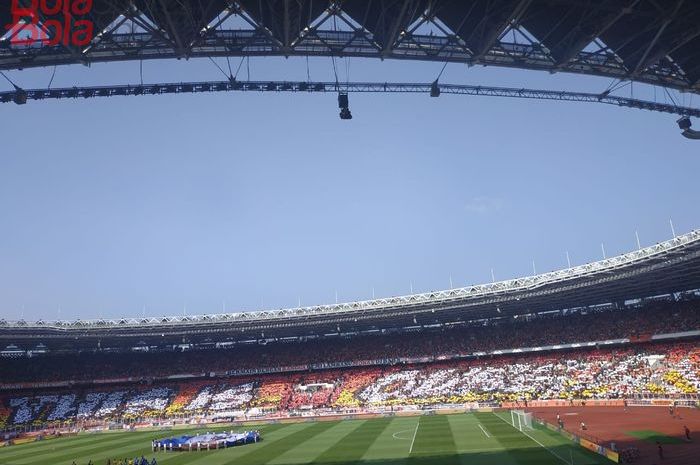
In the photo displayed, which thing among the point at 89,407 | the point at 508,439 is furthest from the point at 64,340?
the point at 508,439

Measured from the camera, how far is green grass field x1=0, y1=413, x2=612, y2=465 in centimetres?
2678

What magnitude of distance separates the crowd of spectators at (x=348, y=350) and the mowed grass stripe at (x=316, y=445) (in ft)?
82.6

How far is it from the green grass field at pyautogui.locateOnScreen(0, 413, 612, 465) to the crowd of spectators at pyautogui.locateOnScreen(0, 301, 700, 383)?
2115cm

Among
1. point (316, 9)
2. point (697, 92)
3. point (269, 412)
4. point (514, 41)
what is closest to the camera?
point (316, 9)

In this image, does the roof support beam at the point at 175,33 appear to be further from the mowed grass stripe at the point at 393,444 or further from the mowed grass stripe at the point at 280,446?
the mowed grass stripe at the point at 280,446

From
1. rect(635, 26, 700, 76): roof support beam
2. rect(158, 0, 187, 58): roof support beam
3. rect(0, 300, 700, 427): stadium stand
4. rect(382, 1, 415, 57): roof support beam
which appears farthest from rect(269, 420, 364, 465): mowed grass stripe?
rect(635, 26, 700, 76): roof support beam

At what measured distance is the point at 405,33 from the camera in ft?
40.0

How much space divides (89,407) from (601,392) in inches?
2474

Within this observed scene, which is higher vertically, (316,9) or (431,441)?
(316,9)

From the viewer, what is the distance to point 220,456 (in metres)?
32.8

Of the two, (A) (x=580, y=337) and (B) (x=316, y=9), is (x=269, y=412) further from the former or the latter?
(B) (x=316, y=9)

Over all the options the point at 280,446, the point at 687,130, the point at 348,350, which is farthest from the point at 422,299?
the point at 687,130

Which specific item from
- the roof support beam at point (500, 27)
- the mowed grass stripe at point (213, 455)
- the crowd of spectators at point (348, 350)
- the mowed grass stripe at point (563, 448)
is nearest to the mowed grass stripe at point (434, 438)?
the mowed grass stripe at point (563, 448)

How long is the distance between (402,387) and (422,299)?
11731mm
